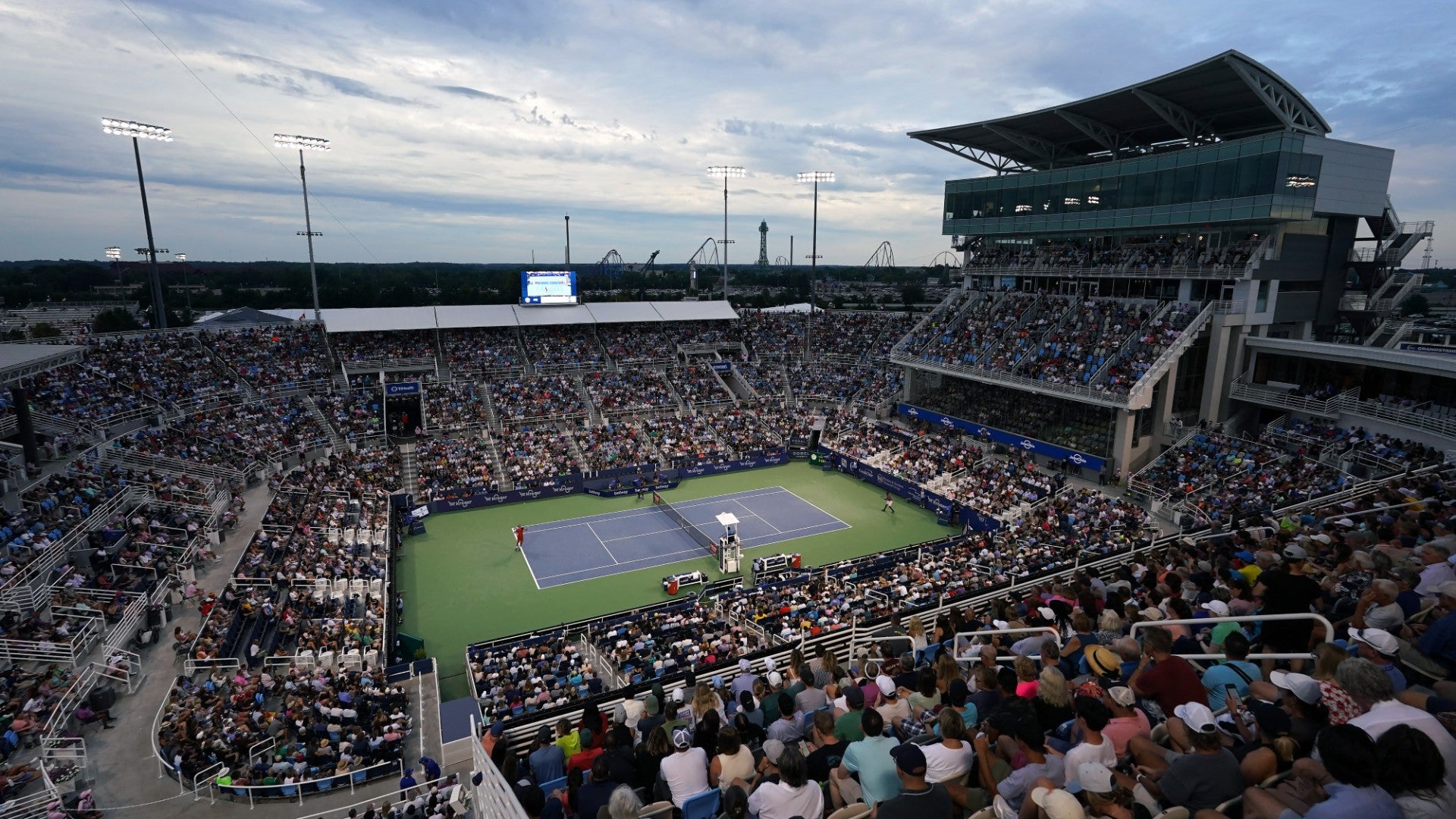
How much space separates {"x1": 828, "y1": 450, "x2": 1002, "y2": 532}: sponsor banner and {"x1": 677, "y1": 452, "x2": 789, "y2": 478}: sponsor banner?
113 inches

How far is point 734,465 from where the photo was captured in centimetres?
3875

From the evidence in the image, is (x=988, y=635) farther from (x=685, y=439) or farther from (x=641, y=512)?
(x=685, y=439)

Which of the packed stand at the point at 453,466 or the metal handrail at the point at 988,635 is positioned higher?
the metal handrail at the point at 988,635

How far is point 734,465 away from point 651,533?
31.4ft

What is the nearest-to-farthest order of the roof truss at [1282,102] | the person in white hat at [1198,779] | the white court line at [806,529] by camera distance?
the person in white hat at [1198,779]
the white court line at [806,529]
the roof truss at [1282,102]

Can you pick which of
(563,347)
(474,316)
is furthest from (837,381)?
(474,316)

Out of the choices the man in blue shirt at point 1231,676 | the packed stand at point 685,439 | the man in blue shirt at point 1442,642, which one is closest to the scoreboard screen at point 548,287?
the packed stand at point 685,439

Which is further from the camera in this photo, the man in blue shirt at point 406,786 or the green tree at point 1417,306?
the green tree at point 1417,306

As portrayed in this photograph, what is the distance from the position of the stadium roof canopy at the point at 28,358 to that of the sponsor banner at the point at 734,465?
2420cm

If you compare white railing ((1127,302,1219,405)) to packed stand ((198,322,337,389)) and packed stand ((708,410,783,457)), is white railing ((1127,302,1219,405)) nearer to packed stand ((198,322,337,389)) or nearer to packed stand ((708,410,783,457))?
packed stand ((708,410,783,457))

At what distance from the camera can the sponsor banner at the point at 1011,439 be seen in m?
32.3

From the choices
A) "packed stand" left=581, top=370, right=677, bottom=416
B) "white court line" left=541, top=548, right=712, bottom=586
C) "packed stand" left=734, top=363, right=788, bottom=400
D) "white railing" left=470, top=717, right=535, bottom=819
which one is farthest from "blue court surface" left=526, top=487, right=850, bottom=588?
"white railing" left=470, top=717, right=535, bottom=819

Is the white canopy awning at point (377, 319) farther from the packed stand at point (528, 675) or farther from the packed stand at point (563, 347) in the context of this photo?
the packed stand at point (528, 675)

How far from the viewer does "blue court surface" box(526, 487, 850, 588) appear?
2688 cm
